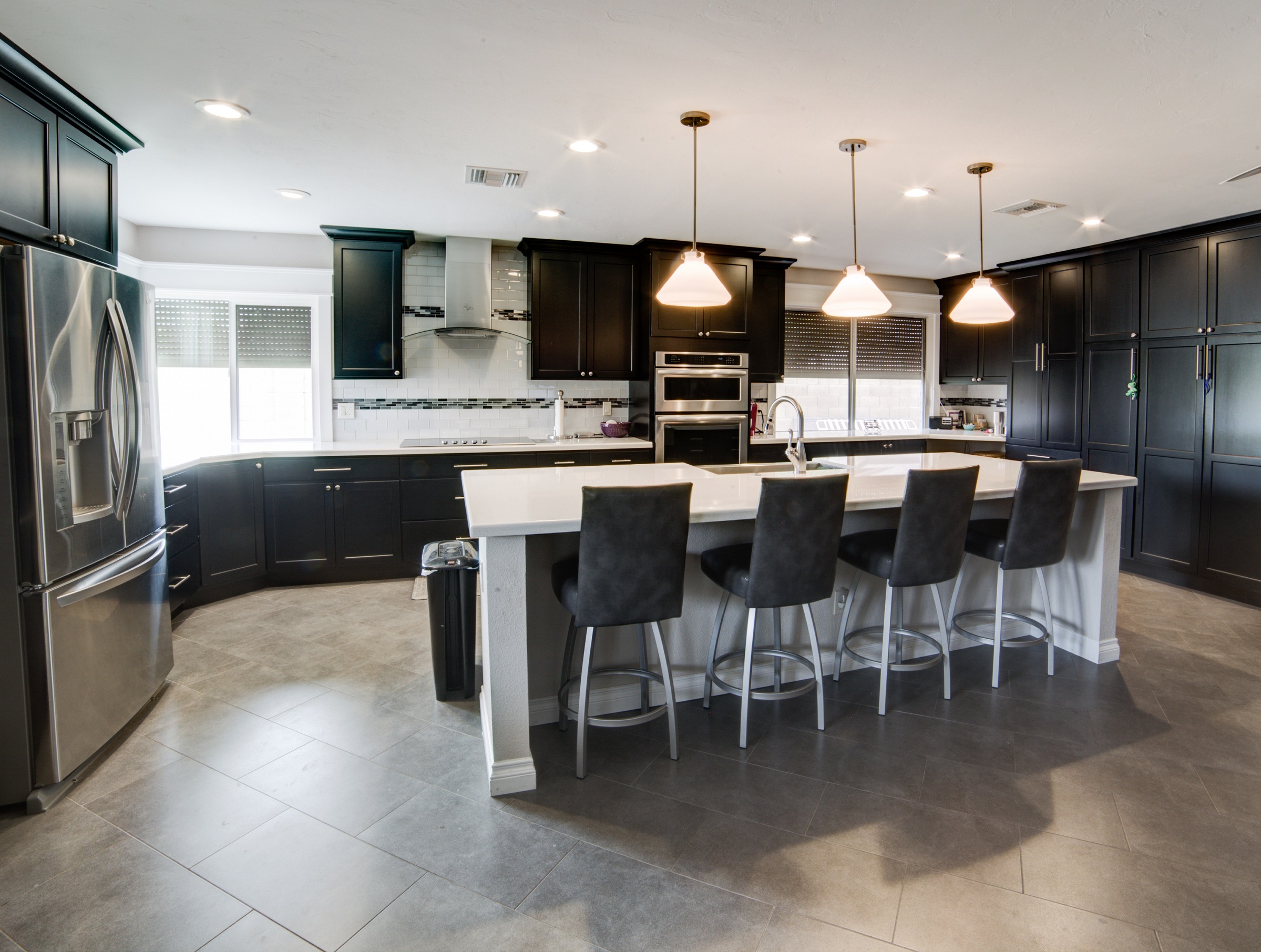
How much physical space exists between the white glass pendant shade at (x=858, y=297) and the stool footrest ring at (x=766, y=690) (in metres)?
1.48

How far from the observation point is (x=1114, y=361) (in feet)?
16.7

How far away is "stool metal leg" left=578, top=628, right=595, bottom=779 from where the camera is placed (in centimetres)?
228

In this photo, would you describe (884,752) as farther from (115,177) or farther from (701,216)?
(115,177)

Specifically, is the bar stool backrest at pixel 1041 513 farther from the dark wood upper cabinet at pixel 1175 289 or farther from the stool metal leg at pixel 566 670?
the dark wood upper cabinet at pixel 1175 289

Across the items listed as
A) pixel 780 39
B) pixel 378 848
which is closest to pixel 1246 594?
pixel 780 39

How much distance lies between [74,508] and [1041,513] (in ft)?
11.9

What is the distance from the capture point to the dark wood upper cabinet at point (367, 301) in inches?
191

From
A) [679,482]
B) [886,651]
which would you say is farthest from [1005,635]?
[679,482]

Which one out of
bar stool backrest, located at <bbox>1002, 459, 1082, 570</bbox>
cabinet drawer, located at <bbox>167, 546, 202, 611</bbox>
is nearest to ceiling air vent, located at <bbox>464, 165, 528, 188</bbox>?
cabinet drawer, located at <bbox>167, 546, 202, 611</bbox>

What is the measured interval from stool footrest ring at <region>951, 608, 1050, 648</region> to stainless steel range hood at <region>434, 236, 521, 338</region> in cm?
349

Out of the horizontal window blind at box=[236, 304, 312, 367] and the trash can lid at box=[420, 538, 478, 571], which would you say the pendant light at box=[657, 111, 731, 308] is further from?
the horizontal window blind at box=[236, 304, 312, 367]

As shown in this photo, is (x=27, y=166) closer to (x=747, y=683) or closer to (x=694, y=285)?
(x=694, y=285)

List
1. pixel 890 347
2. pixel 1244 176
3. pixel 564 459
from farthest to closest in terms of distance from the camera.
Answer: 1. pixel 890 347
2. pixel 564 459
3. pixel 1244 176

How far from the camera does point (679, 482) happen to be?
2.61 m
